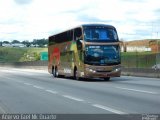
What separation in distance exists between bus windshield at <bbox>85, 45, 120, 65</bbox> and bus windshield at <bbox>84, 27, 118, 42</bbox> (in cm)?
45

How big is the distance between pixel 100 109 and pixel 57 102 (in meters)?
2.85

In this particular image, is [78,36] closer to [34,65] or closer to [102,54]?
[102,54]

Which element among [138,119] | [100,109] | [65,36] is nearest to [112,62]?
[65,36]

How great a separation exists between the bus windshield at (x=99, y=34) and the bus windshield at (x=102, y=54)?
455 mm

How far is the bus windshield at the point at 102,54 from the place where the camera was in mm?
33281

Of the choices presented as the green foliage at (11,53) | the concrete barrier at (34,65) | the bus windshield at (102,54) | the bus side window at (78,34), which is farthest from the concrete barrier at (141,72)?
the green foliage at (11,53)

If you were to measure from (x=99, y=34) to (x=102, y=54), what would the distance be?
4.36 feet

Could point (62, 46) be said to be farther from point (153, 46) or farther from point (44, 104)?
point (153, 46)

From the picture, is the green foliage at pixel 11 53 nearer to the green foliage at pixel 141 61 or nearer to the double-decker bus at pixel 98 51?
the green foliage at pixel 141 61

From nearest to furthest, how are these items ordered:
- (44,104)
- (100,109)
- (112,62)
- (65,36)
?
(100,109) < (44,104) < (112,62) < (65,36)

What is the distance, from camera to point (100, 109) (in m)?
15.2

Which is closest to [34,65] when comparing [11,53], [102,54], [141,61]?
[141,61]

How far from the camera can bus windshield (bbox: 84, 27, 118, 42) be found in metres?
33.3

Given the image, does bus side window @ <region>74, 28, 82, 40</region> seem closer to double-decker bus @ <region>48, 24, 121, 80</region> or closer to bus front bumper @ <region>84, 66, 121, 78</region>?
double-decker bus @ <region>48, 24, 121, 80</region>
